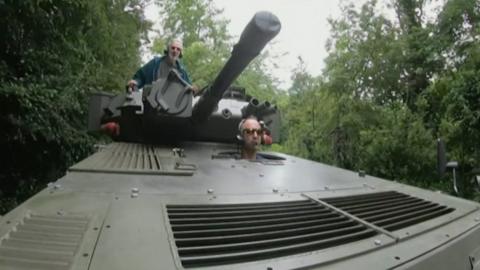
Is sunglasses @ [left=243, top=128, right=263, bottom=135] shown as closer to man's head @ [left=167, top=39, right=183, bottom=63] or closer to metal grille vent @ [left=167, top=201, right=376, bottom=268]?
metal grille vent @ [left=167, top=201, right=376, bottom=268]

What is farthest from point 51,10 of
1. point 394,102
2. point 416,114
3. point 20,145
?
point 394,102

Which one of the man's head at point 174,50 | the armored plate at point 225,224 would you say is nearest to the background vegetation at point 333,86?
the man's head at point 174,50

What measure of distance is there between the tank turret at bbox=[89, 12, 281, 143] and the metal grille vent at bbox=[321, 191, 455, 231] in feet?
5.63

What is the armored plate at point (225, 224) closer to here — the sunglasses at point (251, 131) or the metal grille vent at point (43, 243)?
the metal grille vent at point (43, 243)

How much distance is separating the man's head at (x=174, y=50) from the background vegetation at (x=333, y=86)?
177 cm

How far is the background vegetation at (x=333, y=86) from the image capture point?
6828mm

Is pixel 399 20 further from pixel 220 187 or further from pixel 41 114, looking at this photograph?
pixel 220 187

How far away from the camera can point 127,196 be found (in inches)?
95.3

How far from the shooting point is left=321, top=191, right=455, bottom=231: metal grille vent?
258cm

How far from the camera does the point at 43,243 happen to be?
1699 millimetres

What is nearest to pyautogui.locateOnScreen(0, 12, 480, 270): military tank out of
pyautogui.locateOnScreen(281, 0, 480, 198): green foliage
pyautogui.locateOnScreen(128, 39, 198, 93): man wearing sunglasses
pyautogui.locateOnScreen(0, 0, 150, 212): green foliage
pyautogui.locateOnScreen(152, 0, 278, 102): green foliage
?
pyautogui.locateOnScreen(128, 39, 198, 93): man wearing sunglasses

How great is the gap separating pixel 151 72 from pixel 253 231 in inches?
186

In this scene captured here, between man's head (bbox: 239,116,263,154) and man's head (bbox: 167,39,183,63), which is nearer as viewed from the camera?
man's head (bbox: 239,116,263,154)

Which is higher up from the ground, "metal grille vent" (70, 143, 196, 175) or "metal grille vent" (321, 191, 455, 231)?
"metal grille vent" (70, 143, 196, 175)
